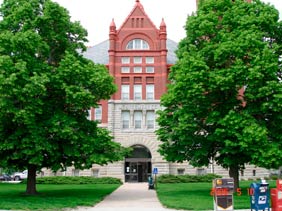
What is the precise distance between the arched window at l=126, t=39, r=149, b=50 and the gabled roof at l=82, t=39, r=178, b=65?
12.5 ft

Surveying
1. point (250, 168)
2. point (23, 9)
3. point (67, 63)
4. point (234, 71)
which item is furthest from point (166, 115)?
point (250, 168)

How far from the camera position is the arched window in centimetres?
5038

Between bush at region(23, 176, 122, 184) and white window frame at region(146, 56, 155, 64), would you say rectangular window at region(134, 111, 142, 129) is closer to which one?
white window frame at region(146, 56, 155, 64)

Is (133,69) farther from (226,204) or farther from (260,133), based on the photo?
(226,204)

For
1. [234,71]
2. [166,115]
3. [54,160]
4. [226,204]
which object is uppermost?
[234,71]

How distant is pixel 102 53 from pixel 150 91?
1009cm

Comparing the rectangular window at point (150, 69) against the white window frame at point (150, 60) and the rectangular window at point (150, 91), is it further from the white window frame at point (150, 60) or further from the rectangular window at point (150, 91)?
the rectangular window at point (150, 91)

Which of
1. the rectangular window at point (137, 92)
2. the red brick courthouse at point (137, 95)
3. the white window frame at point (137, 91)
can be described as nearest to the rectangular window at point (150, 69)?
the red brick courthouse at point (137, 95)

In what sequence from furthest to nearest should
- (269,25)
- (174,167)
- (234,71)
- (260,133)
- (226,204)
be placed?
(174,167), (269,25), (234,71), (260,133), (226,204)

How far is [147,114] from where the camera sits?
1956 inches

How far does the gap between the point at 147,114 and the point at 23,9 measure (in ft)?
83.8

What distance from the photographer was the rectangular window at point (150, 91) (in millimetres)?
49719

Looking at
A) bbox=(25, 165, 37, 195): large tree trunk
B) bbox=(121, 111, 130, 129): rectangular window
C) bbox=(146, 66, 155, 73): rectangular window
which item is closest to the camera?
bbox=(25, 165, 37, 195): large tree trunk

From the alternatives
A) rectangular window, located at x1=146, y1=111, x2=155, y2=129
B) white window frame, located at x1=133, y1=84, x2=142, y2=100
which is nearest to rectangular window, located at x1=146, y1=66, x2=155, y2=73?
white window frame, located at x1=133, y1=84, x2=142, y2=100
